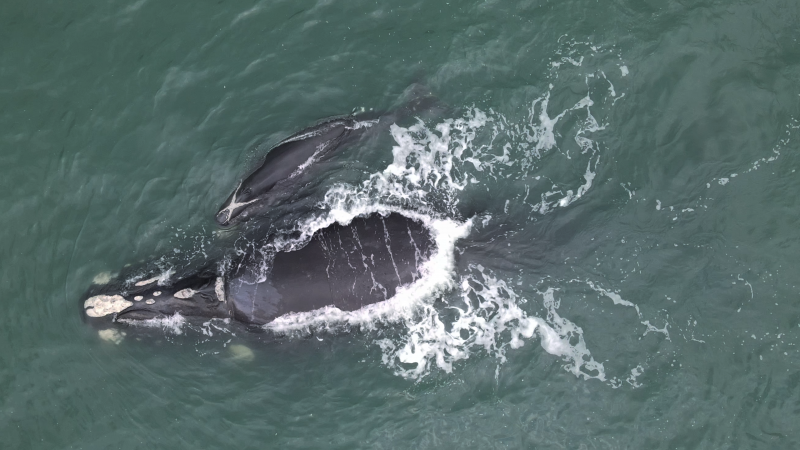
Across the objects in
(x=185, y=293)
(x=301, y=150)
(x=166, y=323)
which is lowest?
(x=166, y=323)

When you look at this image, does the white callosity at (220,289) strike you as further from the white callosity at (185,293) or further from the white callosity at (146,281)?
the white callosity at (146,281)

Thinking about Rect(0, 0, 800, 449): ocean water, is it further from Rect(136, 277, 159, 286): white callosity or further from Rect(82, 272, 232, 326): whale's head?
Rect(136, 277, 159, 286): white callosity

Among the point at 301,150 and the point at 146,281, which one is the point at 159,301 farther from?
Answer: the point at 301,150

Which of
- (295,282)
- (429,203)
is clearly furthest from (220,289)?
(429,203)

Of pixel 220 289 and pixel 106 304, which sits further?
pixel 106 304

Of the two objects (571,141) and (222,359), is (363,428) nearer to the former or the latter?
(222,359)
